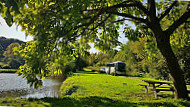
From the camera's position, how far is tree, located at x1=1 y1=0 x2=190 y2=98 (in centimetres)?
520

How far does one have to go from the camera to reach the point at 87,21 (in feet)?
22.2

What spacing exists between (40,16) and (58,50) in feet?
7.53

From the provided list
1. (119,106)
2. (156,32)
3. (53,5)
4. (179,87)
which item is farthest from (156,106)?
(53,5)

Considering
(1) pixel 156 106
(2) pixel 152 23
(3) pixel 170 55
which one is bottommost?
(1) pixel 156 106

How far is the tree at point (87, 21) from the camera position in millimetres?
5203

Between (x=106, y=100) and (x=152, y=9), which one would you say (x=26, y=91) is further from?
(x=152, y=9)

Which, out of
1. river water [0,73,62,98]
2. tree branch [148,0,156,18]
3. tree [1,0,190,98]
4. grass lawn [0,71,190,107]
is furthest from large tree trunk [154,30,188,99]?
river water [0,73,62,98]

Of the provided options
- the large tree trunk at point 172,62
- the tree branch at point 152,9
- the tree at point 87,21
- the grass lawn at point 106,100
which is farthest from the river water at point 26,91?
the tree branch at point 152,9

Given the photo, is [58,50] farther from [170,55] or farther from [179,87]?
[179,87]

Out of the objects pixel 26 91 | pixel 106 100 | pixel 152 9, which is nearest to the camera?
pixel 106 100

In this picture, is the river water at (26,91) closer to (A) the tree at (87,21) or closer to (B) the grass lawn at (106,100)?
(B) the grass lawn at (106,100)

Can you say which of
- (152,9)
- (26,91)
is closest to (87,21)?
(152,9)

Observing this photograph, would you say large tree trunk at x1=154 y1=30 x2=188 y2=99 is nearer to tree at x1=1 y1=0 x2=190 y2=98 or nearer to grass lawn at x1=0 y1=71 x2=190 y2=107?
tree at x1=1 y1=0 x2=190 y2=98

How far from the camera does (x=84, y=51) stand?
8500 millimetres
